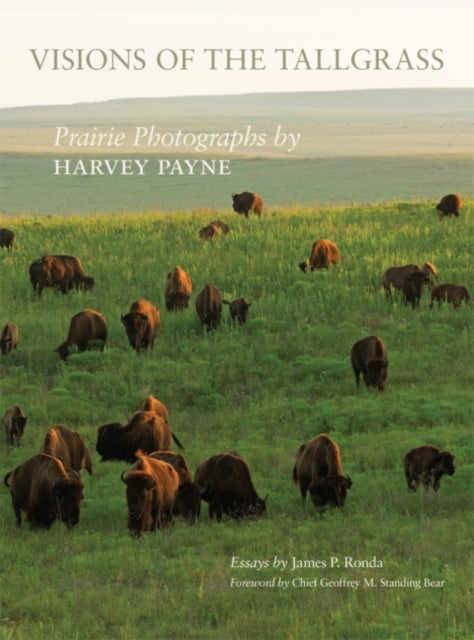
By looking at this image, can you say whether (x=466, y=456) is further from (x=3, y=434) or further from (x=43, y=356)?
(x=43, y=356)

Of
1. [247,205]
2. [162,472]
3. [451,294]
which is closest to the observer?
[162,472]

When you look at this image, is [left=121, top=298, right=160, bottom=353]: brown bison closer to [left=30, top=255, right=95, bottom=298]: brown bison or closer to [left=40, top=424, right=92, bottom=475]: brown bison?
[left=30, top=255, right=95, bottom=298]: brown bison

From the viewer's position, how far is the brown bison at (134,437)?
1795cm

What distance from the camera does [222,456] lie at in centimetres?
1569

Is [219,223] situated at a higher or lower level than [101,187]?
lower

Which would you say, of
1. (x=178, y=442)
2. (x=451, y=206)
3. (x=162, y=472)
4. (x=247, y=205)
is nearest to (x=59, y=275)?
(x=178, y=442)

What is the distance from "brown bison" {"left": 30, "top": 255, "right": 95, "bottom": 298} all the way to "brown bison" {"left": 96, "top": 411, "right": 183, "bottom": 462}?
11274 mm

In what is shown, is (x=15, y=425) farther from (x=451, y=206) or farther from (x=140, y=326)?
(x=451, y=206)

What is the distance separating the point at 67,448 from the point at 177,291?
397 inches

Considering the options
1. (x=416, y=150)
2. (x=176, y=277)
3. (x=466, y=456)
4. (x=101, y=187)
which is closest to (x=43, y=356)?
(x=176, y=277)

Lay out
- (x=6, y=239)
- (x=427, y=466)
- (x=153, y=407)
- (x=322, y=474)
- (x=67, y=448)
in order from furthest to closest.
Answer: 1. (x=6, y=239)
2. (x=153, y=407)
3. (x=67, y=448)
4. (x=427, y=466)
5. (x=322, y=474)

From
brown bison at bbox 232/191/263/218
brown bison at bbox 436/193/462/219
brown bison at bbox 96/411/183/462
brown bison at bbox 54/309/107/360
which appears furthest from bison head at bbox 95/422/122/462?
brown bison at bbox 232/191/263/218

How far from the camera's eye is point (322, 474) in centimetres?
1608

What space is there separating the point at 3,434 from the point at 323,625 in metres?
9.69
